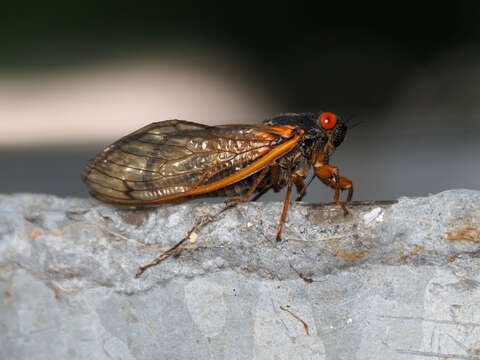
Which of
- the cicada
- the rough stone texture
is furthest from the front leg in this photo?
the rough stone texture

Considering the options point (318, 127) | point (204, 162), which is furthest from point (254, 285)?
point (318, 127)

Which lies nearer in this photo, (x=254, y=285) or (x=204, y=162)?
(x=254, y=285)

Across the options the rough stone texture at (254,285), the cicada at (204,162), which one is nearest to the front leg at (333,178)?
the cicada at (204,162)

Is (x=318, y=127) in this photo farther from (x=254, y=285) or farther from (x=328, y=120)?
(x=254, y=285)

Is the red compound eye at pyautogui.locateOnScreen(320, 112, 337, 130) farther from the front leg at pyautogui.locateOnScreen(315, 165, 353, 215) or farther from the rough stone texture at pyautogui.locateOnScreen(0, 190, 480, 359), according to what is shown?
the rough stone texture at pyautogui.locateOnScreen(0, 190, 480, 359)

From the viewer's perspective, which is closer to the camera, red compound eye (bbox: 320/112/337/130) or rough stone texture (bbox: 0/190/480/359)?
rough stone texture (bbox: 0/190/480/359)

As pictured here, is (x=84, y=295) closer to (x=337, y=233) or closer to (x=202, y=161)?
(x=202, y=161)

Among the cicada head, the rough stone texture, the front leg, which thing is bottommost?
the rough stone texture
